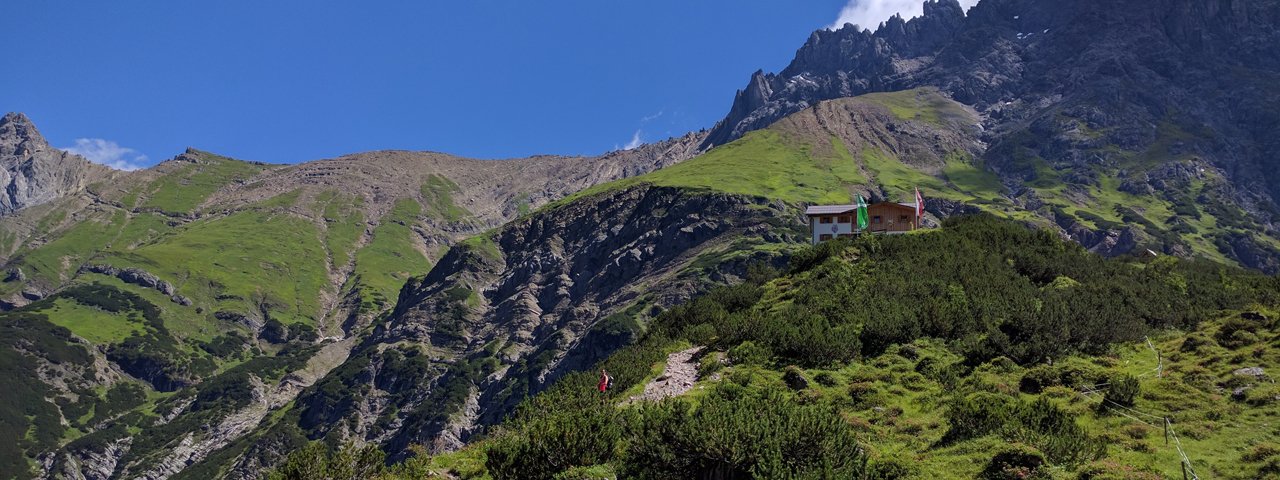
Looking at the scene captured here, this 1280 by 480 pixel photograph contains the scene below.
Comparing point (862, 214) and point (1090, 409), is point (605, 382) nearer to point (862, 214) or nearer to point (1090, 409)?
point (1090, 409)

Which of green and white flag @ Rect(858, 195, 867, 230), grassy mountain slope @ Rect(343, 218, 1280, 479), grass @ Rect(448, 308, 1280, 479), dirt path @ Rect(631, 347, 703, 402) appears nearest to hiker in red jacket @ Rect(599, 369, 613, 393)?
grassy mountain slope @ Rect(343, 218, 1280, 479)

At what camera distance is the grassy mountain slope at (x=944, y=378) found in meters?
25.6

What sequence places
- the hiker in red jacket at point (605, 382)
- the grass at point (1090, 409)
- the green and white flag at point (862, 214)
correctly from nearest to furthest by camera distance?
the grass at point (1090, 409)
the hiker in red jacket at point (605, 382)
the green and white flag at point (862, 214)

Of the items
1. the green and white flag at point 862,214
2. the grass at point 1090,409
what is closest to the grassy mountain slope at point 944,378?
the grass at point 1090,409

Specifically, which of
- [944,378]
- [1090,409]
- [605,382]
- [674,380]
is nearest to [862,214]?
[944,378]

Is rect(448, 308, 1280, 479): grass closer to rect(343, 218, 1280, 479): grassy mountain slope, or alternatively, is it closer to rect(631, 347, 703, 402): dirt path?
rect(343, 218, 1280, 479): grassy mountain slope

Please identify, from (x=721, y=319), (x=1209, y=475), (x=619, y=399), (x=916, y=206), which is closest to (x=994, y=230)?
(x=916, y=206)

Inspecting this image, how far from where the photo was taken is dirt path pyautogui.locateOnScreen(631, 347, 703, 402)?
4034 centimetres

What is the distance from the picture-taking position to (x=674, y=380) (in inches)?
1672

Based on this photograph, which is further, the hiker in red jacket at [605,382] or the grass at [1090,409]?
the hiker in red jacket at [605,382]

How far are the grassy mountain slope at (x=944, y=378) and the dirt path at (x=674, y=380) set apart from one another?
96 cm

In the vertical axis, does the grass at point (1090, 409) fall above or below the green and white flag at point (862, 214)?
below

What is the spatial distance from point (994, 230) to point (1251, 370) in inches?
1545

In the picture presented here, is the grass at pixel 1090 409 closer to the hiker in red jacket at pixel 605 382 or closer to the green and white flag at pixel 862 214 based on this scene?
the hiker in red jacket at pixel 605 382
